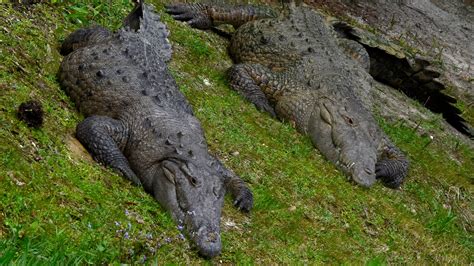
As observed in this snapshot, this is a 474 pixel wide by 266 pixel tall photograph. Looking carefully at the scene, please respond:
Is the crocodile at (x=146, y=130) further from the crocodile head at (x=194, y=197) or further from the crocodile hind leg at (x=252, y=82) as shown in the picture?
the crocodile hind leg at (x=252, y=82)

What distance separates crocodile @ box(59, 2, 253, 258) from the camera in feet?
20.8

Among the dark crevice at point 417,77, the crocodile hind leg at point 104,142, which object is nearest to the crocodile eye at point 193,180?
the crocodile hind leg at point 104,142

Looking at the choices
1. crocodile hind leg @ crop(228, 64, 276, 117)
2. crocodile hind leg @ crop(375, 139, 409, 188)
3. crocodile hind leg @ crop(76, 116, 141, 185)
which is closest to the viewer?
crocodile hind leg @ crop(76, 116, 141, 185)

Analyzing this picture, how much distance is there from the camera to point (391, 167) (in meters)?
10.2

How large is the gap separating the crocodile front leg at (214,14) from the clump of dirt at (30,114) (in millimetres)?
6218

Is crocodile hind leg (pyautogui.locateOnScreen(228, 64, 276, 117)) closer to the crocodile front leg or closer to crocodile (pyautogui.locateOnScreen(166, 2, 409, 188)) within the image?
crocodile (pyautogui.locateOnScreen(166, 2, 409, 188))

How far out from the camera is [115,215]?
5.60 metres

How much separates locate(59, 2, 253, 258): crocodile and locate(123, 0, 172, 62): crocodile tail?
737 millimetres

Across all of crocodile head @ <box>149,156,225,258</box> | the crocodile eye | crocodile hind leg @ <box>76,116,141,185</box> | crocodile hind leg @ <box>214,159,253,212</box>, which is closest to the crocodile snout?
crocodile head @ <box>149,156,225,258</box>

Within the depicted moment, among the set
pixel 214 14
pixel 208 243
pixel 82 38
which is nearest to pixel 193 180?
pixel 208 243

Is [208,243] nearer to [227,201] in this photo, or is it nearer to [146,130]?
[227,201]

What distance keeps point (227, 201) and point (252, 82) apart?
3.97 m

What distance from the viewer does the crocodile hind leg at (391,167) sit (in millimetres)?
10102

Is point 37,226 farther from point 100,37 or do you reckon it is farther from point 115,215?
point 100,37
